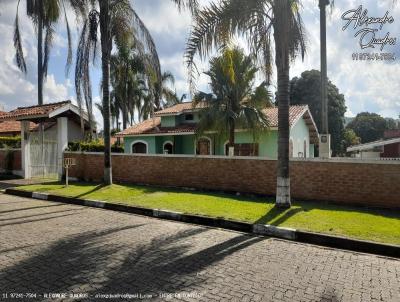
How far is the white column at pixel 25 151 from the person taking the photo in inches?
709

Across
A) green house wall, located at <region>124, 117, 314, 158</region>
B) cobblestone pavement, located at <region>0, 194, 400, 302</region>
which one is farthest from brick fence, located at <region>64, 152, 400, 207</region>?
green house wall, located at <region>124, 117, 314, 158</region>

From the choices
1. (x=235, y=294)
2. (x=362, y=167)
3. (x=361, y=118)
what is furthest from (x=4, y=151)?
(x=361, y=118)

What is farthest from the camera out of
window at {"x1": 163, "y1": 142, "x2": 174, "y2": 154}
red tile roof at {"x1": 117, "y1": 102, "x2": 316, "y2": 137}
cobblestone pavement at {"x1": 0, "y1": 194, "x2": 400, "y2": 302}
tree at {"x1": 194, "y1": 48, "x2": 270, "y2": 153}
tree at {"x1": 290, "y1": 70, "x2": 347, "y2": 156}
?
tree at {"x1": 290, "y1": 70, "x2": 347, "y2": 156}

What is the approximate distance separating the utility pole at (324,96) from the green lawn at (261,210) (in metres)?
1.91

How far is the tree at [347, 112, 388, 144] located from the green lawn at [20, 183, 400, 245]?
2094 inches

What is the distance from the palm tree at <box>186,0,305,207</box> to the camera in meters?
8.80

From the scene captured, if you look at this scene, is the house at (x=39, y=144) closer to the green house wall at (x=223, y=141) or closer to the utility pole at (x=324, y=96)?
the green house wall at (x=223, y=141)

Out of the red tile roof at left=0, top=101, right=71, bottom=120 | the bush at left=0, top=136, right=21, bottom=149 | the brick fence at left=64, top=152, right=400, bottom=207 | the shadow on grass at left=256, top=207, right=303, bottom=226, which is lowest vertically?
the shadow on grass at left=256, top=207, right=303, bottom=226

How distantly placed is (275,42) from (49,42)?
51.2 feet

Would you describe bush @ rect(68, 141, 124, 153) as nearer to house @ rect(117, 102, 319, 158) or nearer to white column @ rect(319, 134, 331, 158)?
house @ rect(117, 102, 319, 158)

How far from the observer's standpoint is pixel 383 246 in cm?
624

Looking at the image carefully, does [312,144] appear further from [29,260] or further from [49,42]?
[29,260]

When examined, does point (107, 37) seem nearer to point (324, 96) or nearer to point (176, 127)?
point (324, 96)

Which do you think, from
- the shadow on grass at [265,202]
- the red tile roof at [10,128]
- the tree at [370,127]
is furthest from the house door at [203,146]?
the tree at [370,127]
